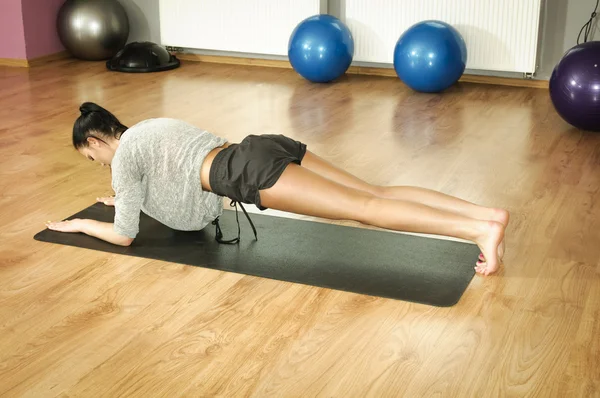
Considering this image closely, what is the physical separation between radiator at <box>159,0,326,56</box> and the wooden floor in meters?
1.82

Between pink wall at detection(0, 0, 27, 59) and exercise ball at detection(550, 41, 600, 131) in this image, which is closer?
exercise ball at detection(550, 41, 600, 131)

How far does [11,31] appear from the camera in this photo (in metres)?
6.04

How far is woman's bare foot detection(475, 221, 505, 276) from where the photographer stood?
2.56 m

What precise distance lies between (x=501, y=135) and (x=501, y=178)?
733 mm

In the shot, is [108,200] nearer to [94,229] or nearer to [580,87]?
[94,229]

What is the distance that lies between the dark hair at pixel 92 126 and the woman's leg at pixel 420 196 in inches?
27.2

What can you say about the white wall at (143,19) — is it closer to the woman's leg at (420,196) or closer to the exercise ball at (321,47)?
the exercise ball at (321,47)

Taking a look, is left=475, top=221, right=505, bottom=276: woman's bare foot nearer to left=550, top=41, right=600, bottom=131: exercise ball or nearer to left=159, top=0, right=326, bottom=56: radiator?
left=550, top=41, right=600, bottom=131: exercise ball

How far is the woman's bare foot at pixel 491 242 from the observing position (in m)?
2.56

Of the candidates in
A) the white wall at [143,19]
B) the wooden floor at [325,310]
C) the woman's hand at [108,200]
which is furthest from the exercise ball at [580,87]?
the white wall at [143,19]

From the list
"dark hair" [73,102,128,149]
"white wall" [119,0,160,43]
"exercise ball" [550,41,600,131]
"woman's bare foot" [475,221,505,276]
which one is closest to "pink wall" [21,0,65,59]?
"white wall" [119,0,160,43]

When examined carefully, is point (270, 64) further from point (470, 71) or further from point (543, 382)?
point (543, 382)

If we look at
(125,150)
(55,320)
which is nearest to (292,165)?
(125,150)

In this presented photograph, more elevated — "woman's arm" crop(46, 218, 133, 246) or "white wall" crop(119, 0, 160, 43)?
"white wall" crop(119, 0, 160, 43)
